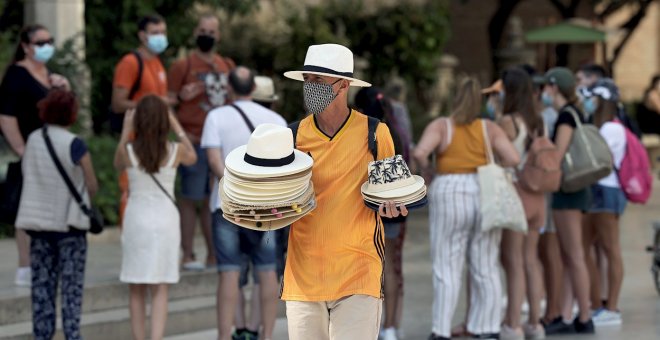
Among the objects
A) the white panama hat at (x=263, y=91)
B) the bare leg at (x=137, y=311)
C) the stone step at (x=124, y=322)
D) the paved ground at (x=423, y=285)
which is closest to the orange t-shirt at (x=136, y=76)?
the white panama hat at (x=263, y=91)

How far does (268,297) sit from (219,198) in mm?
1964

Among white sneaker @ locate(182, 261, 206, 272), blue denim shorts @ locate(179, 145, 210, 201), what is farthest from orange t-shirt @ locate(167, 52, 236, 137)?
white sneaker @ locate(182, 261, 206, 272)

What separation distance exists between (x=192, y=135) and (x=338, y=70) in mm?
5014

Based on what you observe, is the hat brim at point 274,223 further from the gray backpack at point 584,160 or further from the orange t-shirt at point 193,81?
the orange t-shirt at point 193,81

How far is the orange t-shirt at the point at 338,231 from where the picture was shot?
651cm

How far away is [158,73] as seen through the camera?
36.2 feet

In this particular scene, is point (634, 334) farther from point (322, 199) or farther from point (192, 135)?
point (322, 199)

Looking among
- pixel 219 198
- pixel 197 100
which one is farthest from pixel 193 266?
pixel 219 198

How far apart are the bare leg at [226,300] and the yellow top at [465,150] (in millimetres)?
1601

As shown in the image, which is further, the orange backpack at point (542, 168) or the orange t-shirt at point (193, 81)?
the orange t-shirt at point (193, 81)

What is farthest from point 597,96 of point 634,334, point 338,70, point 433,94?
point 433,94

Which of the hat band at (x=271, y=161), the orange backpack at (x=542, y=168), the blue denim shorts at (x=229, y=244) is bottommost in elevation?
the blue denim shorts at (x=229, y=244)

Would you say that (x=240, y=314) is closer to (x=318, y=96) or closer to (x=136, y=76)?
(x=136, y=76)

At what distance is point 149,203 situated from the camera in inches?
362
